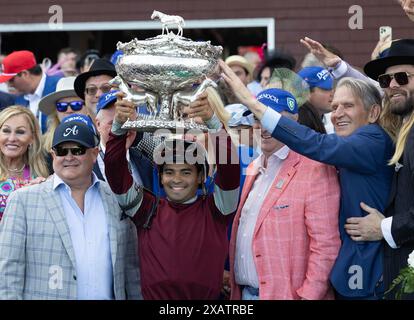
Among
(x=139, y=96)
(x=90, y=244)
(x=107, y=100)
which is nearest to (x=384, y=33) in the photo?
(x=107, y=100)

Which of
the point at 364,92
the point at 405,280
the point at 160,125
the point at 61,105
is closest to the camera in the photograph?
the point at 405,280

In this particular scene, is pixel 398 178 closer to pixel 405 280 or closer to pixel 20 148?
pixel 405 280

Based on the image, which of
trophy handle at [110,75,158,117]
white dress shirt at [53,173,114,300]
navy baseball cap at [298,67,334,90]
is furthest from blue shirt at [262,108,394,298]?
navy baseball cap at [298,67,334,90]

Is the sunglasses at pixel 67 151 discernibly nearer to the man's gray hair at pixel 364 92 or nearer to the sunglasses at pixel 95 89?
the sunglasses at pixel 95 89

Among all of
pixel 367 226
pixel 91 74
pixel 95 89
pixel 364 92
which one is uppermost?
pixel 91 74

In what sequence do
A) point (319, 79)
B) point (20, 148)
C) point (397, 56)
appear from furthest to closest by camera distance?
point (319, 79) → point (20, 148) → point (397, 56)

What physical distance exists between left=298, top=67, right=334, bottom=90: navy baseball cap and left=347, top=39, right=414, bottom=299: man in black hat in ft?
6.48

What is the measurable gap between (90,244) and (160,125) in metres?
0.96

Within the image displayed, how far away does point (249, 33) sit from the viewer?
48.0 feet

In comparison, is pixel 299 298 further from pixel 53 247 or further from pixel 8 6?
pixel 8 6

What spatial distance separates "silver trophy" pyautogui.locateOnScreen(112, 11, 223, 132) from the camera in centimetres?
511

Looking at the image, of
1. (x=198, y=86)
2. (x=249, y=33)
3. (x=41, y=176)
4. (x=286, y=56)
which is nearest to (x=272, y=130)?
(x=198, y=86)

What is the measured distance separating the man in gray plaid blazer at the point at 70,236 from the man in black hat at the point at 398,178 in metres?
1.44

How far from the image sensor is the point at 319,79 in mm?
7723
